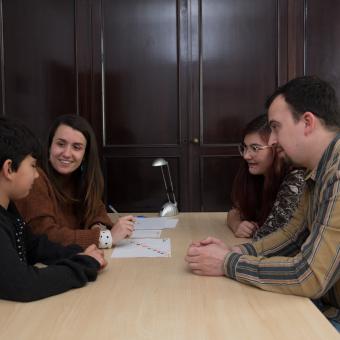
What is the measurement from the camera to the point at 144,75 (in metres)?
3.78

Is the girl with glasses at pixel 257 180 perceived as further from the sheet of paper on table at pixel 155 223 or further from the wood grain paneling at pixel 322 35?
the wood grain paneling at pixel 322 35

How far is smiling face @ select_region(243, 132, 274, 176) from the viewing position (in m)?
2.15

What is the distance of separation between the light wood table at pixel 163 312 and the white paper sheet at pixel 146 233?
554 mm

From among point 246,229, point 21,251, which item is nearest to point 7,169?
point 21,251

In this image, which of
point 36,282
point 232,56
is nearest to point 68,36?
point 232,56

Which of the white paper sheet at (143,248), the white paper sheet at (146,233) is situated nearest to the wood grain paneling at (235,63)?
the white paper sheet at (146,233)

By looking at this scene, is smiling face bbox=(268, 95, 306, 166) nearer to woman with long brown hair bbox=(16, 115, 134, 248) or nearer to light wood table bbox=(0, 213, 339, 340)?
light wood table bbox=(0, 213, 339, 340)

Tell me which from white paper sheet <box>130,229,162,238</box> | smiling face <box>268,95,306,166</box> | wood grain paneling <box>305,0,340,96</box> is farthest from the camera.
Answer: wood grain paneling <box>305,0,340,96</box>

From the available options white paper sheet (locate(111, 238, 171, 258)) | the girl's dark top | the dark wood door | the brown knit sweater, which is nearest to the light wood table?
the girl's dark top

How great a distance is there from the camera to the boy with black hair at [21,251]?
1104 millimetres

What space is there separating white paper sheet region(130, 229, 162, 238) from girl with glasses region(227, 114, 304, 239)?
350mm

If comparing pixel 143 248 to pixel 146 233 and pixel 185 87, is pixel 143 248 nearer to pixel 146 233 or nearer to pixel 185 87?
pixel 146 233

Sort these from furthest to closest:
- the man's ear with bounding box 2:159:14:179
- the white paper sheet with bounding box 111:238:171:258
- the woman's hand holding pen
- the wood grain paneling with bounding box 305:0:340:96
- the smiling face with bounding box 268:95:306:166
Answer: the wood grain paneling with bounding box 305:0:340:96 → the woman's hand holding pen → the white paper sheet with bounding box 111:238:171:258 → the smiling face with bounding box 268:95:306:166 → the man's ear with bounding box 2:159:14:179

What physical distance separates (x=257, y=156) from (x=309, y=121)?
84 centimetres
